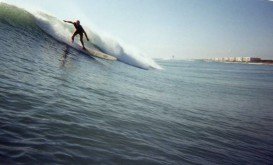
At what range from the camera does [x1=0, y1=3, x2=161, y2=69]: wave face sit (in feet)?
63.1

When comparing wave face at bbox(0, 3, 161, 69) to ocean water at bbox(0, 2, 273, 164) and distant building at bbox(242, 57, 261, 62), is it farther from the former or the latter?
distant building at bbox(242, 57, 261, 62)

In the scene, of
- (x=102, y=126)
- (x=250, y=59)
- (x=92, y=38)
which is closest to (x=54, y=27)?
(x=92, y=38)

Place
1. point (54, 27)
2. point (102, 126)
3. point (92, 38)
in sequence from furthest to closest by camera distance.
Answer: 1. point (92, 38)
2. point (54, 27)
3. point (102, 126)

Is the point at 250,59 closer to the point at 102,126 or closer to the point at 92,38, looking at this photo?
the point at 92,38

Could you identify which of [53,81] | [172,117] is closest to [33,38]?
[53,81]

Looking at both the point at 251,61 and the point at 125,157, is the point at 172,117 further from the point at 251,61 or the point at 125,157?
the point at 251,61

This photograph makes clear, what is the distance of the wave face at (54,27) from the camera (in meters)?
19.2

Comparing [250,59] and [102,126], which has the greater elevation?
[250,59]

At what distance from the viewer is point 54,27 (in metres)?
21.3

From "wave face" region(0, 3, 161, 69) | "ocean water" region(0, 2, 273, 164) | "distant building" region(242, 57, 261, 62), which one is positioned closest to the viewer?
"ocean water" region(0, 2, 273, 164)

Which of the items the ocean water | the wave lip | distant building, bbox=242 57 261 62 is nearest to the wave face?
the wave lip

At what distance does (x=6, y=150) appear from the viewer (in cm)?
396

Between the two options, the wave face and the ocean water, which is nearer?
the ocean water

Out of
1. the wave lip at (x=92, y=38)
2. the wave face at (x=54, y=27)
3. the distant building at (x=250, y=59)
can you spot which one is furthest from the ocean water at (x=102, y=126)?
the distant building at (x=250, y=59)
